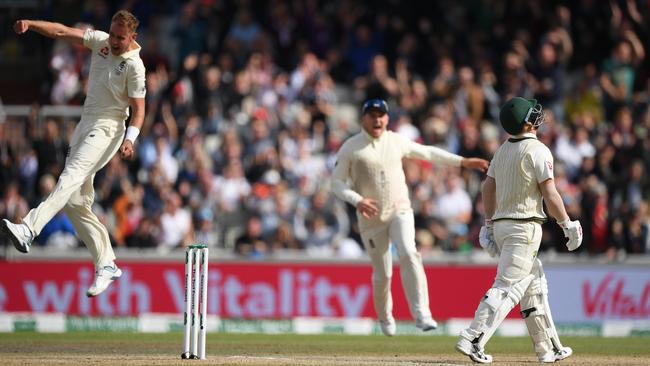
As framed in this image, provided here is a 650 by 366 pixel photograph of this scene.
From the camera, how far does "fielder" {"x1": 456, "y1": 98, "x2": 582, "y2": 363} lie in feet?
37.4

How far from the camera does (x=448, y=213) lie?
21375 mm

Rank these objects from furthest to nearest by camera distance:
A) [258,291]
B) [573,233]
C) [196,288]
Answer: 1. [258,291]
2. [196,288]
3. [573,233]

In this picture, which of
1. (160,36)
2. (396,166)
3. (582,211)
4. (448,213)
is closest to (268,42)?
(160,36)

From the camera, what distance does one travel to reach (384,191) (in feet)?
47.7

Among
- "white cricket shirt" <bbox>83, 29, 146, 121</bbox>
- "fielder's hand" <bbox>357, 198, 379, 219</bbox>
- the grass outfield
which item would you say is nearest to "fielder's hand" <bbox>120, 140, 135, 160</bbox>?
"white cricket shirt" <bbox>83, 29, 146, 121</bbox>

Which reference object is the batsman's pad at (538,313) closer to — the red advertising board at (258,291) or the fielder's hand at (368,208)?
the fielder's hand at (368,208)

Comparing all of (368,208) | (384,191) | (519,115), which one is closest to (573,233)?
(519,115)

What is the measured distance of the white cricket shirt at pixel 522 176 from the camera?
37.5ft

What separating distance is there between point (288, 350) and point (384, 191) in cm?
212

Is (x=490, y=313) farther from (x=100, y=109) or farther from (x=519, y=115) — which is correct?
(x=100, y=109)

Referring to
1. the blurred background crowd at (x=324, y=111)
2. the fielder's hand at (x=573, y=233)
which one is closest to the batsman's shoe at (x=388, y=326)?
the fielder's hand at (x=573, y=233)

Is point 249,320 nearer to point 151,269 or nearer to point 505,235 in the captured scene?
point 151,269

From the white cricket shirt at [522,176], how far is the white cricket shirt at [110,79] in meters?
3.68

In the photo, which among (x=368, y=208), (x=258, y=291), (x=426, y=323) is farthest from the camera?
(x=258, y=291)
